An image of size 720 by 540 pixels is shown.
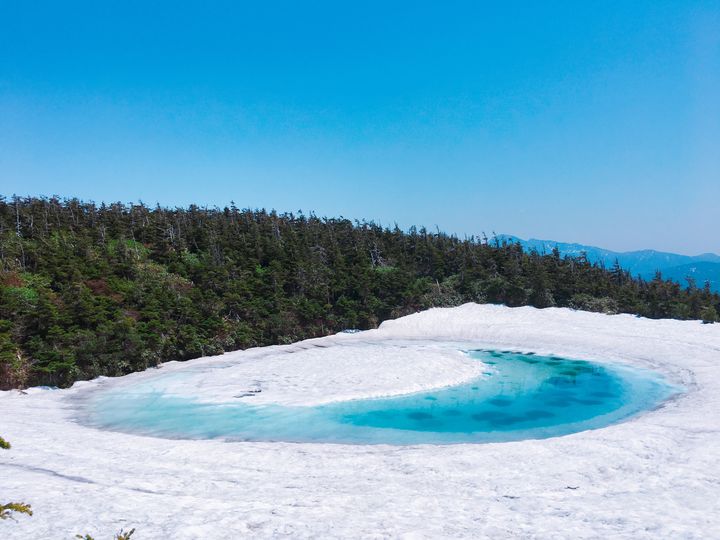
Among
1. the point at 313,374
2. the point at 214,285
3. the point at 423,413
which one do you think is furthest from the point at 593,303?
the point at 214,285

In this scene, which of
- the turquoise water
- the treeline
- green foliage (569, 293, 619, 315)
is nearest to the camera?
the turquoise water

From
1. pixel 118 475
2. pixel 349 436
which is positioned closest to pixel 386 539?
pixel 118 475

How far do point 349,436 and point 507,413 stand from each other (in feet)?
31.0

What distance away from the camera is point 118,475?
14.4 metres

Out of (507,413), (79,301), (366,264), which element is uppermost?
(366,264)

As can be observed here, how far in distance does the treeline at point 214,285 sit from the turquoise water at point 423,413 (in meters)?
7.97

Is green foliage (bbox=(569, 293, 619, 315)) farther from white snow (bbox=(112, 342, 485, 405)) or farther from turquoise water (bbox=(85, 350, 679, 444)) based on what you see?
turquoise water (bbox=(85, 350, 679, 444))

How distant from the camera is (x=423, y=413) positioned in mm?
24766

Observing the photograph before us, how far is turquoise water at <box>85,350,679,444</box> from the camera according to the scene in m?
21.1

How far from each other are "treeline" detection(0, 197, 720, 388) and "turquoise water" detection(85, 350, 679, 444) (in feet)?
26.2

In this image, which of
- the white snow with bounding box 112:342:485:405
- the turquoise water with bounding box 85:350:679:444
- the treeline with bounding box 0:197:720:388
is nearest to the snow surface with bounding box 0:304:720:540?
the turquoise water with bounding box 85:350:679:444

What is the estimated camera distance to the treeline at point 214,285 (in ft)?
113

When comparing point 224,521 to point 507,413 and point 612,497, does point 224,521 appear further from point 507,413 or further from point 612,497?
point 507,413

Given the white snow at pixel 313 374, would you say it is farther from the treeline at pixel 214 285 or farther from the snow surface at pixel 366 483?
the treeline at pixel 214 285
